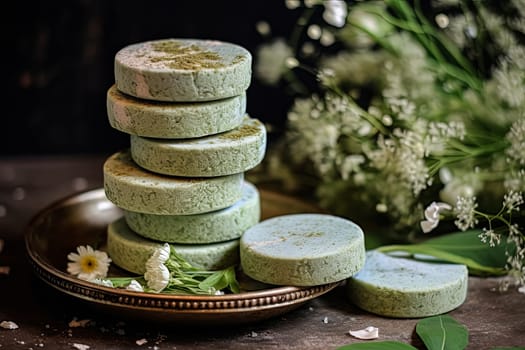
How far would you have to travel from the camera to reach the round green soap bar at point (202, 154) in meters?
1.14

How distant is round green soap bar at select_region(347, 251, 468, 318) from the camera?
114cm

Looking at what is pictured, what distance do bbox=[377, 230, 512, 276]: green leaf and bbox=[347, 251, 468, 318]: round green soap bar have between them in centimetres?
4

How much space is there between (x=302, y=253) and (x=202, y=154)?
186mm

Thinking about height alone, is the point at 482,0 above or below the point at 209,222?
above

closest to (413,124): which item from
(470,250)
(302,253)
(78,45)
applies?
(470,250)

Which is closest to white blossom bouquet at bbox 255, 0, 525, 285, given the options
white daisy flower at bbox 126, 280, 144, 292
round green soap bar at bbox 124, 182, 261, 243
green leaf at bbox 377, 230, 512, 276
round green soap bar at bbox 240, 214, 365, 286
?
green leaf at bbox 377, 230, 512, 276

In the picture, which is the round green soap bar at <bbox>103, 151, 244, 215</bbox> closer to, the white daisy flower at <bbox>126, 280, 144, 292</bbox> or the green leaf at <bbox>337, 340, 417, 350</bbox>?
the white daisy flower at <bbox>126, 280, 144, 292</bbox>

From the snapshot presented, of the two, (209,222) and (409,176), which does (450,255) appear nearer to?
(409,176)

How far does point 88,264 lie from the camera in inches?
48.2

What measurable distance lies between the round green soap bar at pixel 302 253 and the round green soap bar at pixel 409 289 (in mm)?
47

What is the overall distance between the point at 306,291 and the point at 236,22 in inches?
31.3

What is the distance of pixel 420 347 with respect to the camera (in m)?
1.07

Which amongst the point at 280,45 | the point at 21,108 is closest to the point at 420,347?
the point at 280,45

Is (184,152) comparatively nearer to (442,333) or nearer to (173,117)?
(173,117)
